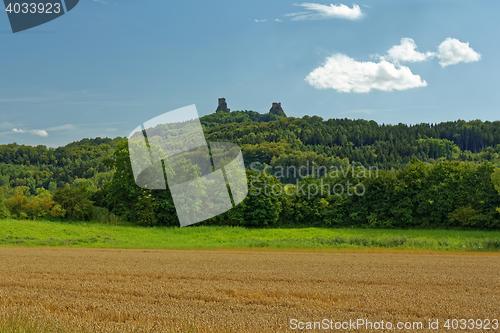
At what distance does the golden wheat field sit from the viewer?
12309 millimetres

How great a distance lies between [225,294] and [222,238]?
43639 millimetres

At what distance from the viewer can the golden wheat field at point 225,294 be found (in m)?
12.3

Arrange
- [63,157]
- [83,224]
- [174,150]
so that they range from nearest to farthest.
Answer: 1. [83,224]
2. [174,150]
3. [63,157]

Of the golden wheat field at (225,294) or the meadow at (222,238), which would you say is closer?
the golden wheat field at (225,294)

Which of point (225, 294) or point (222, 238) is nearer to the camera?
point (225, 294)

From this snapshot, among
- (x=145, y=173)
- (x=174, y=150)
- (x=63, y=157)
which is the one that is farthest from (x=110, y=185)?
(x=63, y=157)

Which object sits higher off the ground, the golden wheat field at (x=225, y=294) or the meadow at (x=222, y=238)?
the golden wheat field at (x=225, y=294)

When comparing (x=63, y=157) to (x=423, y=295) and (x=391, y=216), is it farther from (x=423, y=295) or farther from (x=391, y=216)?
(x=423, y=295)

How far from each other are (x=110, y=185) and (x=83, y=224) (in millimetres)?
12277

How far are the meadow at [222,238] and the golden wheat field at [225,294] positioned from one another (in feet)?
65.6

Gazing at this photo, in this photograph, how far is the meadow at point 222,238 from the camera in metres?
49.7

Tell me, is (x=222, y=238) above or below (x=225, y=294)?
below

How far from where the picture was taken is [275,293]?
1827 centimetres

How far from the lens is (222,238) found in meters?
61.6
